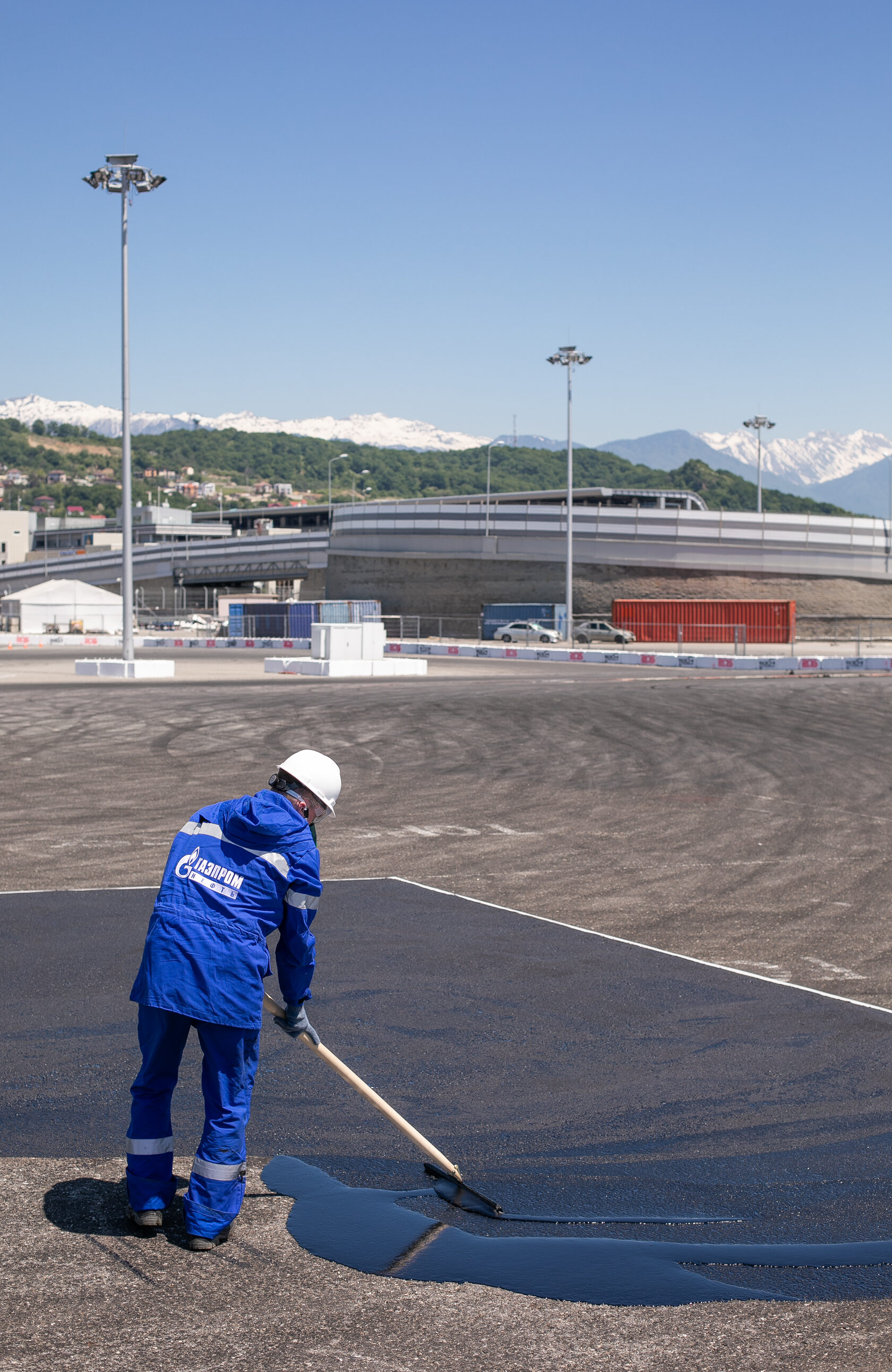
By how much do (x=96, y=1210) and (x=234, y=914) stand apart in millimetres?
1466

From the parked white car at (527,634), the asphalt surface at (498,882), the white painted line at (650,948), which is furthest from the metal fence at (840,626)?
the white painted line at (650,948)

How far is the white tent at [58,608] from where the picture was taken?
75562 mm

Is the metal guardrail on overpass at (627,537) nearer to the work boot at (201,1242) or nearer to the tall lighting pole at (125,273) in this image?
the tall lighting pole at (125,273)

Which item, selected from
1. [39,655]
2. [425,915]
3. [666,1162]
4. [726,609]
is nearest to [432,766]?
[425,915]

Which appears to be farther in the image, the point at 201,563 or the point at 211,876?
the point at 201,563

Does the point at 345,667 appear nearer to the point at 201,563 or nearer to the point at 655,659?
the point at 655,659

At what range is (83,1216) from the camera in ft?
17.5

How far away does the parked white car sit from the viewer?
65.6 m

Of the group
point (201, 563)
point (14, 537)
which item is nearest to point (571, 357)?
point (201, 563)

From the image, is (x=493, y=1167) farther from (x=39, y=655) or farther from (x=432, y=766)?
(x=39, y=655)

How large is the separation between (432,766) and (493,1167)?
44.6 ft

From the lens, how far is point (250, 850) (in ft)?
17.4

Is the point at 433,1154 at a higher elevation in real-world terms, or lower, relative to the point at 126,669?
lower

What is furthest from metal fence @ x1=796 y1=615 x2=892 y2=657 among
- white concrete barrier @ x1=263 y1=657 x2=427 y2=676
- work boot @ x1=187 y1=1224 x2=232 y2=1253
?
work boot @ x1=187 y1=1224 x2=232 y2=1253
